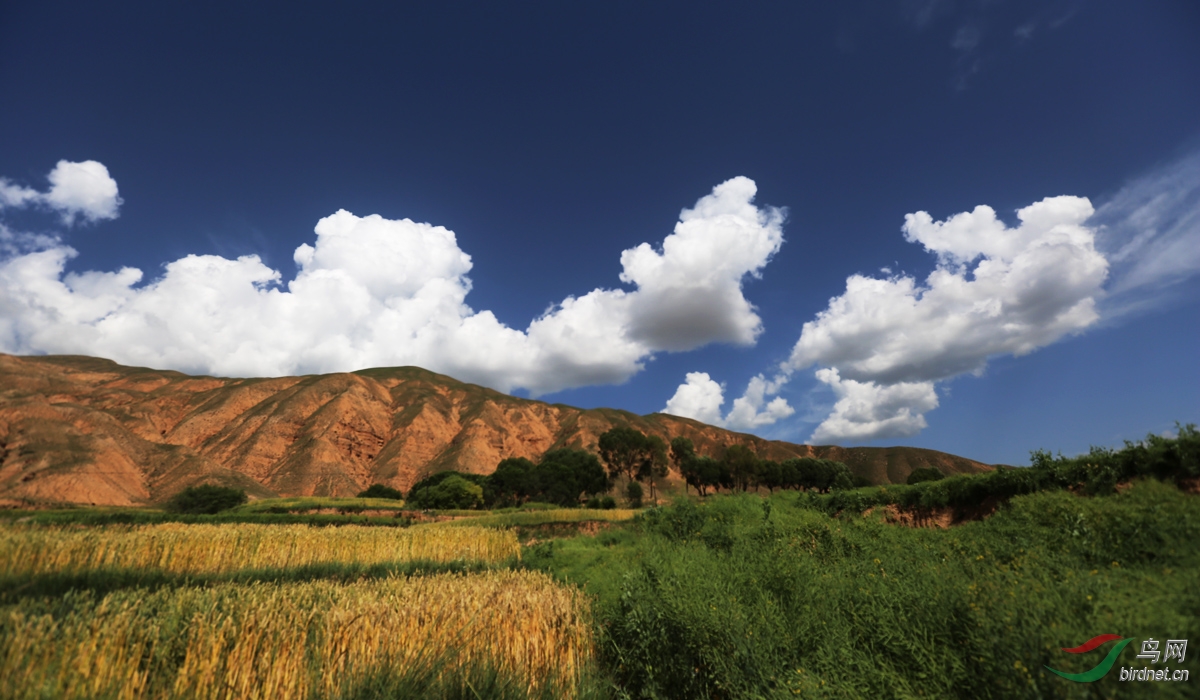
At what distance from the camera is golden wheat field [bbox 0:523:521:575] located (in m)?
4.08

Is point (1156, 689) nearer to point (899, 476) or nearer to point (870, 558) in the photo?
point (870, 558)

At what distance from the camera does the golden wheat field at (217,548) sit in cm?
408

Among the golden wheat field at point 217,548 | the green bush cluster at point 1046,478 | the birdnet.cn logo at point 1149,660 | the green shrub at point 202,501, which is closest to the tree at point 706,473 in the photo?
the green shrub at point 202,501

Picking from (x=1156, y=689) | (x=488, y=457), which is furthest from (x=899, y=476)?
(x=1156, y=689)

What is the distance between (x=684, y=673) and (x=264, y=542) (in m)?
14.1

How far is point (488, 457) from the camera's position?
109812 millimetres

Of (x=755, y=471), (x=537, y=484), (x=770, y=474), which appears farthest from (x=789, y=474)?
(x=537, y=484)

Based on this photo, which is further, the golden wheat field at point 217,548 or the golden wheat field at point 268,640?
the golden wheat field at point 217,548

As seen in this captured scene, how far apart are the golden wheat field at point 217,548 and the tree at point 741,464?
79.5m

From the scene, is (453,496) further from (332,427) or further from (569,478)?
(332,427)

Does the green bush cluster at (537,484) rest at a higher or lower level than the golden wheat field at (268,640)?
lower

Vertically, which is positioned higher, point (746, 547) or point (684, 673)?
point (746, 547)

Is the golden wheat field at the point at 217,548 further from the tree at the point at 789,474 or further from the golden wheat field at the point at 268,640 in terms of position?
the tree at the point at 789,474

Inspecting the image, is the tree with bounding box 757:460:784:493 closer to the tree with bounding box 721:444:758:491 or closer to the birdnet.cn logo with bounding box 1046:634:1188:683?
the tree with bounding box 721:444:758:491
